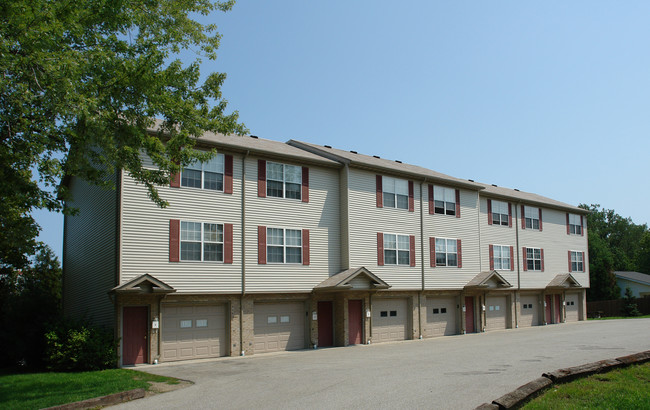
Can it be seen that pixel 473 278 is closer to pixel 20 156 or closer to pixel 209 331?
pixel 209 331

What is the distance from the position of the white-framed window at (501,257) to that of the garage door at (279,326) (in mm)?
14266

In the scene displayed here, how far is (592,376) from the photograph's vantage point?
12320mm

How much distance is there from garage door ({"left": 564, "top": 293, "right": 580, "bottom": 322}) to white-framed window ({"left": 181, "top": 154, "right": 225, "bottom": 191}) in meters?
29.0

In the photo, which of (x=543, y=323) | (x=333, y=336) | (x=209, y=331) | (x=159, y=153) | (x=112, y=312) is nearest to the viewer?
(x=159, y=153)

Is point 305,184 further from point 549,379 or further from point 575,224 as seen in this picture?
point 575,224

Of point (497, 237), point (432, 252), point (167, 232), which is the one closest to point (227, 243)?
point (167, 232)

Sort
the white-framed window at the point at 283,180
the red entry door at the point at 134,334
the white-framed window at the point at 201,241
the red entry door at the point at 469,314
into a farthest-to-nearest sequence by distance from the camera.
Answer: the red entry door at the point at 469,314 < the white-framed window at the point at 283,180 < the white-framed window at the point at 201,241 < the red entry door at the point at 134,334

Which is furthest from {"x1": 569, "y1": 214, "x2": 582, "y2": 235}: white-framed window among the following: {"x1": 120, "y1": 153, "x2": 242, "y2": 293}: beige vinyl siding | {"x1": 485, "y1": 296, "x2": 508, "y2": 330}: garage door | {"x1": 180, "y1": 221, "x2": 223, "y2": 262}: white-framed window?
{"x1": 180, "y1": 221, "x2": 223, "y2": 262}: white-framed window

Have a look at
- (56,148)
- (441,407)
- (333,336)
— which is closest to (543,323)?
(333,336)

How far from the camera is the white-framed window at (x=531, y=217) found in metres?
36.8

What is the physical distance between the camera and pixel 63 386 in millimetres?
14797

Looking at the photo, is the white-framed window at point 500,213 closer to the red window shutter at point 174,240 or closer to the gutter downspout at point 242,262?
the gutter downspout at point 242,262

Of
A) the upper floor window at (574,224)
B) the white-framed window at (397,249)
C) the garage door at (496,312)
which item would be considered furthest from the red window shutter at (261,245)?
the upper floor window at (574,224)

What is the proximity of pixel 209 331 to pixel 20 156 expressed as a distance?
33.8 ft
